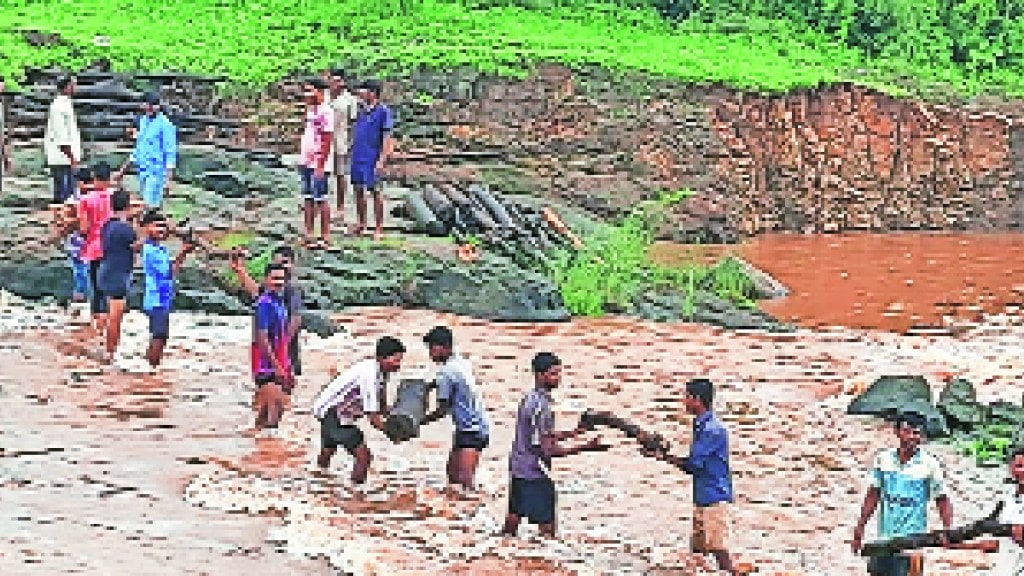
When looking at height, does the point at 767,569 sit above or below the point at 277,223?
below

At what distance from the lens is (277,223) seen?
2206 centimetres

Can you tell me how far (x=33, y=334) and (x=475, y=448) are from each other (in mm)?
6234

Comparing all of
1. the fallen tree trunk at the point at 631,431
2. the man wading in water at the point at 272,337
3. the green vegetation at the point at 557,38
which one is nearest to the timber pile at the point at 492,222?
the green vegetation at the point at 557,38

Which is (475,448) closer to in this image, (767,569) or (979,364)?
(767,569)

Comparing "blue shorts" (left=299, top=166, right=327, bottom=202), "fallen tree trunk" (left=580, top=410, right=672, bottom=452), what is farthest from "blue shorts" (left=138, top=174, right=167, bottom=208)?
"fallen tree trunk" (left=580, top=410, right=672, bottom=452)

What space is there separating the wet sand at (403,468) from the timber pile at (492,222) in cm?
313

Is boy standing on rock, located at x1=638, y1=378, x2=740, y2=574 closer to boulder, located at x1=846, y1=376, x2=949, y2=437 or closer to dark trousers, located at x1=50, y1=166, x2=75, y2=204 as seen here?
boulder, located at x1=846, y1=376, x2=949, y2=437

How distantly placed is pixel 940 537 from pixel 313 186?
12218 millimetres

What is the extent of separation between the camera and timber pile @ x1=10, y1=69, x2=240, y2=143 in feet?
84.9

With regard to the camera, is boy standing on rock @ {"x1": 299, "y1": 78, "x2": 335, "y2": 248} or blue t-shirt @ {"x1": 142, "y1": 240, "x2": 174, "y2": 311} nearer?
blue t-shirt @ {"x1": 142, "y1": 240, "x2": 174, "y2": 311}

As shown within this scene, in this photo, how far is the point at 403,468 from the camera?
13367mm

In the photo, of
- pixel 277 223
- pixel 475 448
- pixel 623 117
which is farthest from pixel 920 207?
pixel 475 448

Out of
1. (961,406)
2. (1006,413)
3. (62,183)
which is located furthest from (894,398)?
(62,183)

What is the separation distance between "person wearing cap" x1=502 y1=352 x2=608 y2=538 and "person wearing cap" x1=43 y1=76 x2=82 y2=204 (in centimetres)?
1038
